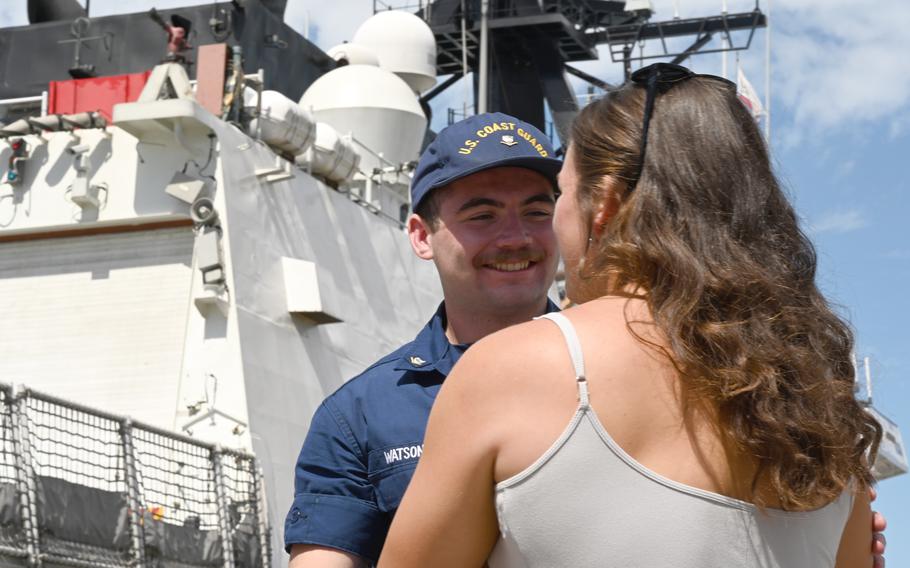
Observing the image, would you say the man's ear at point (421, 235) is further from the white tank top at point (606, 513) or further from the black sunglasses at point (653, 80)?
the white tank top at point (606, 513)

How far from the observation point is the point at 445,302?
3.05 meters

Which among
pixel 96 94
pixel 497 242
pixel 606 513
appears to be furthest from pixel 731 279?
pixel 96 94

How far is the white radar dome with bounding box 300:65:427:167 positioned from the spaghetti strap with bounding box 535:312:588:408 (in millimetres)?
15195

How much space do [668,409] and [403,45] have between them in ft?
61.9

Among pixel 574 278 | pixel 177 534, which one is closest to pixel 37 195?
pixel 177 534

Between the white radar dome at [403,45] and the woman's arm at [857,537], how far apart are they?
60.4ft

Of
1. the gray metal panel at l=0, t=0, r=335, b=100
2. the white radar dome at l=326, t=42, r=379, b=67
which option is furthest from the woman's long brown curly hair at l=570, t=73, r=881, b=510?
the white radar dome at l=326, t=42, r=379, b=67

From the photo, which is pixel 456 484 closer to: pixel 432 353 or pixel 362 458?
pixel 362 458

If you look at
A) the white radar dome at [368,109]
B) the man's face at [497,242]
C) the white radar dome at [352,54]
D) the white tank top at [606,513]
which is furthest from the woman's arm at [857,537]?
the white radar dome at [352,54]

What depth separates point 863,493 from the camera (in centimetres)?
206

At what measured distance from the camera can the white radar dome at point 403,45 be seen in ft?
66.1

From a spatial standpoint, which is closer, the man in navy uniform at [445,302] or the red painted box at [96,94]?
the man in navy uniform at [445,302]

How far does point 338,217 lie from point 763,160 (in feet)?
43.3

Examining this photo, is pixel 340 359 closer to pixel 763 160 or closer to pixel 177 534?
pixel 177 534
